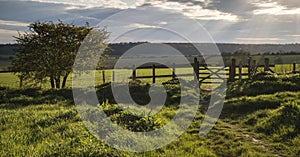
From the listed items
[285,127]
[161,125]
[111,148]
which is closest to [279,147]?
[285,127]

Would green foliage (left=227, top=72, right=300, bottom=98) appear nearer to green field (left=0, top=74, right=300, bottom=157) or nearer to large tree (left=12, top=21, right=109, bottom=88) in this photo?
green field (left=0, top=74, right=300, bottom=157)

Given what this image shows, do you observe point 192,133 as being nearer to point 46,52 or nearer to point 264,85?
point 264,85

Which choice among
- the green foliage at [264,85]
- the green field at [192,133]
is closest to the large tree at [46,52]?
the green field at [192,133]

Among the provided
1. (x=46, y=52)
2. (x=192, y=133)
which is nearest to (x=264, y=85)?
(x=192, y=133)

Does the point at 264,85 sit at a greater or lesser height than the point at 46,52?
lesser

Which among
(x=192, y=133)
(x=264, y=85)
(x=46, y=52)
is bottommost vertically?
(x=192, y=133)

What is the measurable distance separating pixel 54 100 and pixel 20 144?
1021 cm

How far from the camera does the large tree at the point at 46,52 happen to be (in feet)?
71.4

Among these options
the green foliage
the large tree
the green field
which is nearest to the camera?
the green field

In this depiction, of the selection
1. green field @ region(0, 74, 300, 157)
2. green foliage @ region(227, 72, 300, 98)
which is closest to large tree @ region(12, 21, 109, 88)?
green field @ region(0, 74, 300, 157)

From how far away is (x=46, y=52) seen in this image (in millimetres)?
22016

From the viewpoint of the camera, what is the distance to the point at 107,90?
18.3 meters

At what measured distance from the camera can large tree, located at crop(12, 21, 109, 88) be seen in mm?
21750

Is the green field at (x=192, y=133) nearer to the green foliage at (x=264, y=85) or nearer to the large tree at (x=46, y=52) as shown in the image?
the green foliage at (x=264, y=85)
